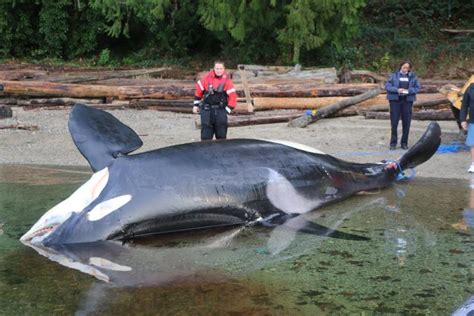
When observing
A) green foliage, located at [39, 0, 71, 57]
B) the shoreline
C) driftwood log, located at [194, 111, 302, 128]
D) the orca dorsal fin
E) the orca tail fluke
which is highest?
green foliage, located at [39, 0, 71, 57]

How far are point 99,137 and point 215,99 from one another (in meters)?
2.86

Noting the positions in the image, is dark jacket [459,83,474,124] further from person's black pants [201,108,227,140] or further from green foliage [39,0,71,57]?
green foliage [39,0,71,57]

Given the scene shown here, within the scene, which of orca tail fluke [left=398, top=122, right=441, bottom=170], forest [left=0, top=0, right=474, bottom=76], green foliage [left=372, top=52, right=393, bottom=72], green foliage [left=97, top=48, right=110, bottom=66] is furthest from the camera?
green foliage [left=97, top=48, right=110, bottom=66]

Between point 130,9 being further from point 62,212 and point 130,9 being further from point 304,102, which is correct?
point 62,212

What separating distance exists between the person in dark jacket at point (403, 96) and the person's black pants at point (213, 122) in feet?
11.2

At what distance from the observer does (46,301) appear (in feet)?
15.8

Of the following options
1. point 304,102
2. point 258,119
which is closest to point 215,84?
point 258,119

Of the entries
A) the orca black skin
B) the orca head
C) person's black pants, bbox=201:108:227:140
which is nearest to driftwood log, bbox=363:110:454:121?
person's black pants, bbox=201:108:227:140

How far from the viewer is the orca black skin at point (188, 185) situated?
239 inches

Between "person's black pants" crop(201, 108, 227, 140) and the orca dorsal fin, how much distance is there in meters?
2.38

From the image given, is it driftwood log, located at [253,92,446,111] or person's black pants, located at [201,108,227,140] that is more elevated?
person's black pants, located at [201,108,227,140]

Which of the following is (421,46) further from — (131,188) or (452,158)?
(131,188)

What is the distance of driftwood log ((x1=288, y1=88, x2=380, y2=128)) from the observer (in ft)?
45.9

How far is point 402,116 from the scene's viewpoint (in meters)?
11.5
